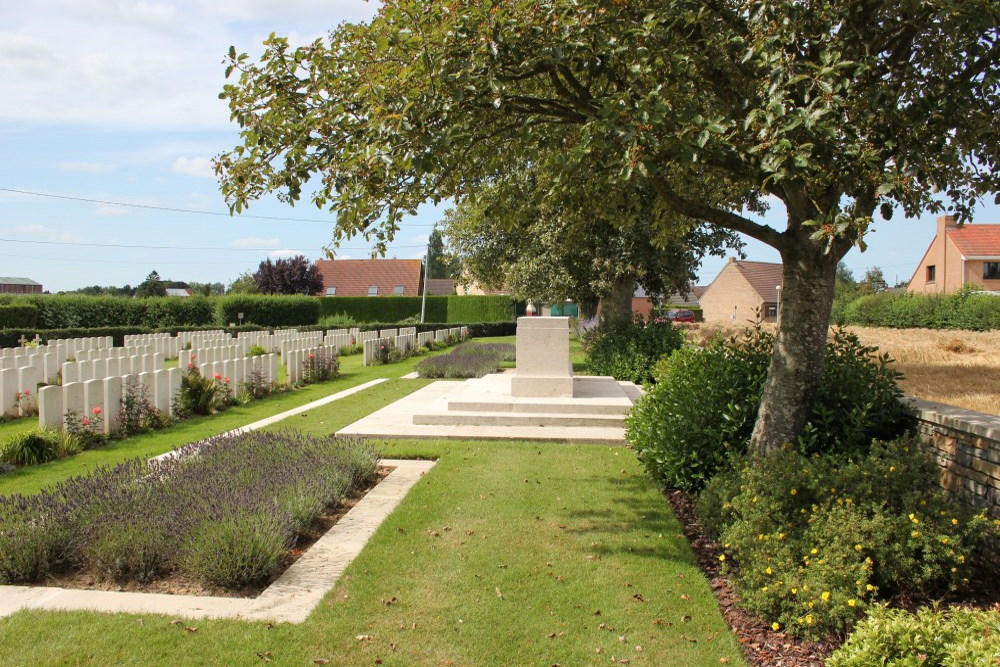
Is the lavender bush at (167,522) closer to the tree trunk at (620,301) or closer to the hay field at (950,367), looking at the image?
the hay field at (950,367)

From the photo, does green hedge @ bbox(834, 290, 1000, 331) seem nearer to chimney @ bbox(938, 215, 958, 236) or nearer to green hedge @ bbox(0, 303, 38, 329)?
chimney @ bbox(938, 215, 958, 236)

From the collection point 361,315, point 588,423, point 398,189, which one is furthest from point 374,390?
point 361,315

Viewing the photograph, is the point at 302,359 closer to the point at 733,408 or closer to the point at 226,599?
the point at 733,408

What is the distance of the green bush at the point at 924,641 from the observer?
2.68 metres

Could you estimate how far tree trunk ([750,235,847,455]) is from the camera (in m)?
5.43

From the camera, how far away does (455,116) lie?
16.4 feet

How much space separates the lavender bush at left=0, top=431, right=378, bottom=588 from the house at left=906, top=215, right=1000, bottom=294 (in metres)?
38.2

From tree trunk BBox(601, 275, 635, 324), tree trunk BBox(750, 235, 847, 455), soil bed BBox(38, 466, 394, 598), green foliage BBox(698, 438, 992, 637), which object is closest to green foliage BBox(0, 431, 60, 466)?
soil bed BBox(38, 466, 394, 598)

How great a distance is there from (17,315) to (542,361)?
2509cm

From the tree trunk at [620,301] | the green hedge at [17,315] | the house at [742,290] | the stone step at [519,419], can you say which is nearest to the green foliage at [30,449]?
the stone step at [519,419]

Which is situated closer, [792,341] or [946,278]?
[792,341]

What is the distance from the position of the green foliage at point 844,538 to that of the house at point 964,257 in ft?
120

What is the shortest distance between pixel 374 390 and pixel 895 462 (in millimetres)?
11399

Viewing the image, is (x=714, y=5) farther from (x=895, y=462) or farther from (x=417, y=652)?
A: (x=417, y=652)
